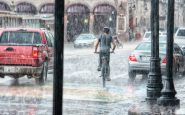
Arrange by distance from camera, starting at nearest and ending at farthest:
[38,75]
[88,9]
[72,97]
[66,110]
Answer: [66,110] < [72,97] < [38,75] < [88,9]

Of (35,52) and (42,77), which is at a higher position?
(35,52)

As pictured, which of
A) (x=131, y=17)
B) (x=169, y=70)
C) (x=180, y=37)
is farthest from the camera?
(x=131, y=17)

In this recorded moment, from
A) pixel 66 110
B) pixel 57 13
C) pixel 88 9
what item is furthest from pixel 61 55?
pixel 88 9

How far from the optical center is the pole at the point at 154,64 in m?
14.1

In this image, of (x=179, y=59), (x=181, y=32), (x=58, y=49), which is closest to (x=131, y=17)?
(x=181, y=32)

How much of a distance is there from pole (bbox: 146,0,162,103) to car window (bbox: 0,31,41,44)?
16.7 feet

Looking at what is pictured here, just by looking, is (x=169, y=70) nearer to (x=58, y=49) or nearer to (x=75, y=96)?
(x=75, y=96)

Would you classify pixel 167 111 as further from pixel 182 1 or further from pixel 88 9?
pixel 182 1

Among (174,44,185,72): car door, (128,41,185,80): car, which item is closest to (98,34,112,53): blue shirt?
(128,41,185,80): car

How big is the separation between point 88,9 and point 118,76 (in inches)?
2025

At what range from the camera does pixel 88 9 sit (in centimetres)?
7369

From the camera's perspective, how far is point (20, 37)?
18.5m

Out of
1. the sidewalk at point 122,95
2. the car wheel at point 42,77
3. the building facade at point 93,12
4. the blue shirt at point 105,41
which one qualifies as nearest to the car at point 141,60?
the sidewalk at point 122,95

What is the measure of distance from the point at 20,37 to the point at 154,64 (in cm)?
542
